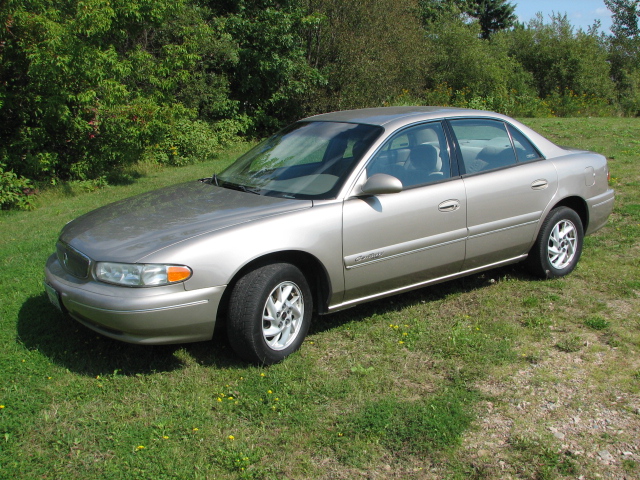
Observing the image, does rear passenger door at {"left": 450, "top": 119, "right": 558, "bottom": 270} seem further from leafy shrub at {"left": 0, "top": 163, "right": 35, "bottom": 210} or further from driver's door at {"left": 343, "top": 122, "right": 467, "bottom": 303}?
leafy shrub at {"left": 0, "top": 163, "right": 35, "bottom": 210}

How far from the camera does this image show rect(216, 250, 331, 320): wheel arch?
4027 mm

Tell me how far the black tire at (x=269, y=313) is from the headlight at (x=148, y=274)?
381mm

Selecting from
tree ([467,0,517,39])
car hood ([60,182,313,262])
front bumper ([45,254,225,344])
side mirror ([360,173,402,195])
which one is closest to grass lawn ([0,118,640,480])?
front bumper ([45,254,225,344])

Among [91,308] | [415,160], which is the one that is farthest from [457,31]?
[91,308]

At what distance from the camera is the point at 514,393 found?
377 centimetres

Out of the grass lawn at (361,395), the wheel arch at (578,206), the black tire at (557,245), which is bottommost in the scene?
the grass lawn at (361,395)

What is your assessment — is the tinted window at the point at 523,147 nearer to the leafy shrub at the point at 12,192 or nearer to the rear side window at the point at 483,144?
the rear side window at the point at 483,144

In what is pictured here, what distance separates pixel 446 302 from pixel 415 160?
1.24 metres

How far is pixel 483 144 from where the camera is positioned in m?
5.35

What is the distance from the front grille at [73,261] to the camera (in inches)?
158

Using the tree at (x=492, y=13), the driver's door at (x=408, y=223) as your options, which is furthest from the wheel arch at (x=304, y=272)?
the tree at (x=492, y=13)

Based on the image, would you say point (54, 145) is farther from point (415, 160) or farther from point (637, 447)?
point (637, 447)

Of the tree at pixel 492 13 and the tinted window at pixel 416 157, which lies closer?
the tinted window at pixel 416 157

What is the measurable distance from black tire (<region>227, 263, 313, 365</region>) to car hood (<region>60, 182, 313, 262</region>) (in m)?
0.40
